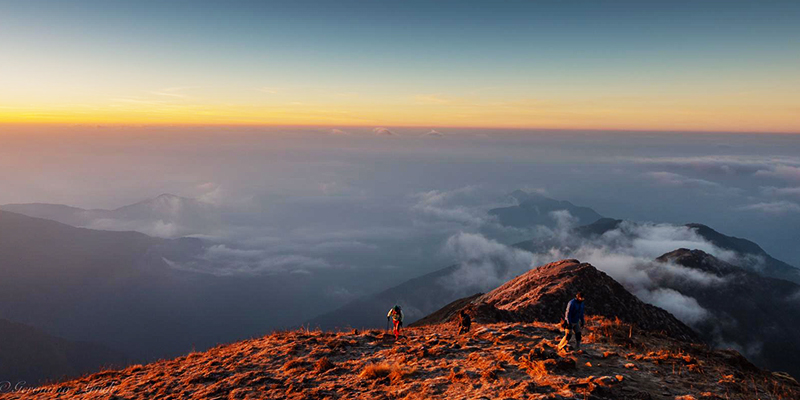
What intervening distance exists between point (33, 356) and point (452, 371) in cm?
23291

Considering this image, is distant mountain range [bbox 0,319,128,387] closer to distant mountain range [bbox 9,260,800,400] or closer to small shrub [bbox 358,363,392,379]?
distant mountain range [bbox 9,260,800,400]

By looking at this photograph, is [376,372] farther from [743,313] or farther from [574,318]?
[743,313]

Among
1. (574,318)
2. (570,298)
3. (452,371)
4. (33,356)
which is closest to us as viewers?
(452,371)

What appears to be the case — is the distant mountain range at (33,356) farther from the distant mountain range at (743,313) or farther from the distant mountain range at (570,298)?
the distant mountain range at (743,313)

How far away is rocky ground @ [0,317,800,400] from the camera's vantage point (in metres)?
11.4

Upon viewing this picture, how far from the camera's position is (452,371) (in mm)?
13039

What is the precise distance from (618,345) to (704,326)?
182621 mm

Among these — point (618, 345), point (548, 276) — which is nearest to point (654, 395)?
point (618, 345)

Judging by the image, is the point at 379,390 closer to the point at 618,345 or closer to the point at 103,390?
the point at 618,345

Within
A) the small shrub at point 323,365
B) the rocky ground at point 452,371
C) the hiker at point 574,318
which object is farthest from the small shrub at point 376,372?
the hiker at point 574,318

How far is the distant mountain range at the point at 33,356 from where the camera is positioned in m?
151

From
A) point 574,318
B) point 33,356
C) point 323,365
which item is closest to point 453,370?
point 574,318

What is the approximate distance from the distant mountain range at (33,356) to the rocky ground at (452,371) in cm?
17817

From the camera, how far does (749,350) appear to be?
14438 cm
